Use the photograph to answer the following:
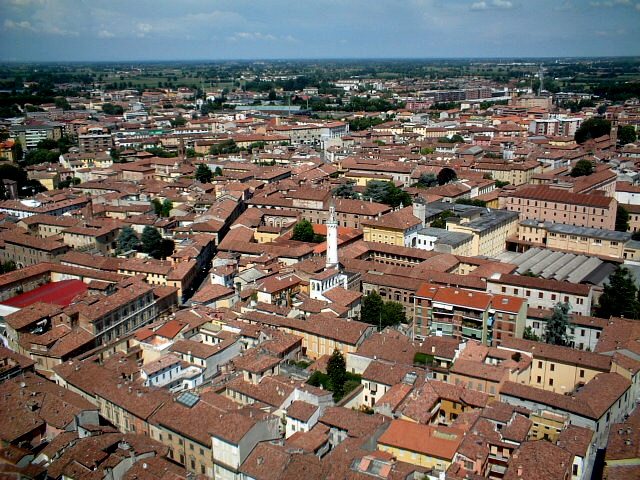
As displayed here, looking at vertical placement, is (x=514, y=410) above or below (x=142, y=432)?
above

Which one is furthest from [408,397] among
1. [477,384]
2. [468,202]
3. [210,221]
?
[468,202]

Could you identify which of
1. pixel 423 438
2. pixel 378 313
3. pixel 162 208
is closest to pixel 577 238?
pixel 378 313

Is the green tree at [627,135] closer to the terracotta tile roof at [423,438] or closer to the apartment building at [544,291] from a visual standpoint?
the apartment building at [544,291]

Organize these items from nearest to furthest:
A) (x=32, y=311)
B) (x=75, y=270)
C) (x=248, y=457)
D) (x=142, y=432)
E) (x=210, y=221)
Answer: (x=248, y=457) < (x=142, y=432) < (x=32, y=311) < (x=75, y=270) < (x=210, y=221)

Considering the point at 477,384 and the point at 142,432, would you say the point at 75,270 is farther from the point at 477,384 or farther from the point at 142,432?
the point at 477,384

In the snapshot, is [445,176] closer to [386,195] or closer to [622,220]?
[386,195]

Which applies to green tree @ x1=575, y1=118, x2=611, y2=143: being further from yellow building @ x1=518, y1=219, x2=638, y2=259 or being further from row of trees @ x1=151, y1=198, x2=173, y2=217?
row of trees @ x1=151, y1=198, x2=173, y2=217
